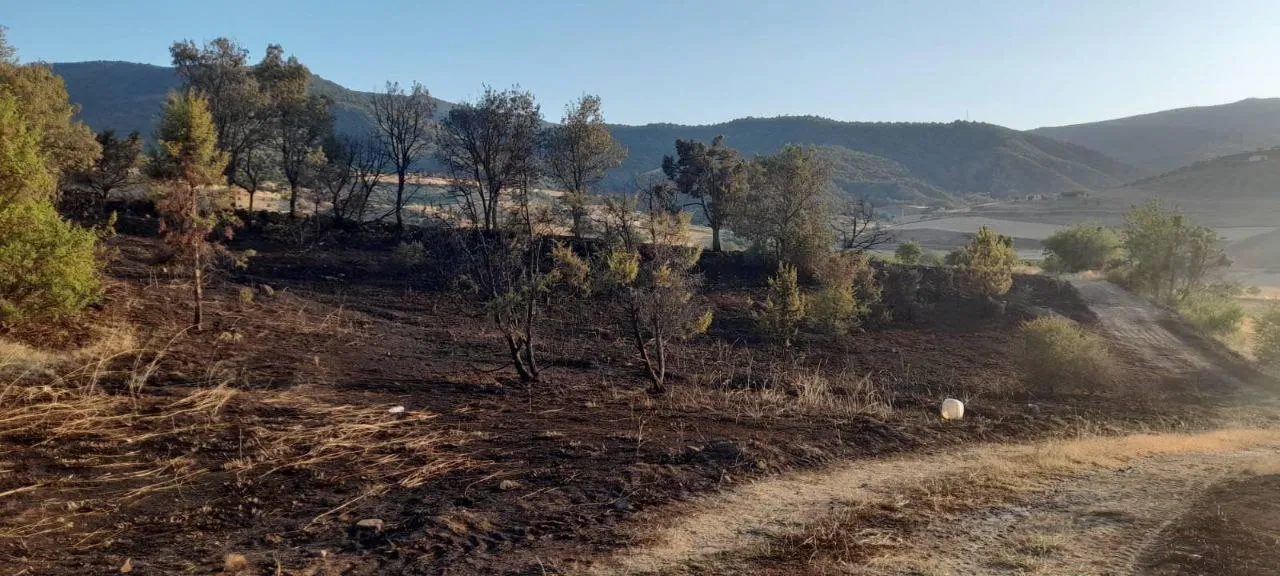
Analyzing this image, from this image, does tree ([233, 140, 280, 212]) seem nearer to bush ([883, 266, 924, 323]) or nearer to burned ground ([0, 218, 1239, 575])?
burned ground ([0, 218, 1239, 575])

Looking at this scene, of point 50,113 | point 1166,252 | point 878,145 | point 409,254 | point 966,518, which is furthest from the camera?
point 878,145

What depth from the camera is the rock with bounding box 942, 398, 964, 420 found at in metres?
13.5

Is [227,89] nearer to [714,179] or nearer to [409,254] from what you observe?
[409,254]

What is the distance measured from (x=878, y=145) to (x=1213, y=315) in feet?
486

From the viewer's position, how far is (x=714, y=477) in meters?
8.66

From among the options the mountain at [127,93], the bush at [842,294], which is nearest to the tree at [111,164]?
the bush at [842,294]

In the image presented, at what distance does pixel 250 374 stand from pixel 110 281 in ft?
21.1

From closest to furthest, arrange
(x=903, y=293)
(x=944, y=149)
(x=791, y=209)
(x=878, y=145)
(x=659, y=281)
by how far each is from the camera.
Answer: (x=659, y=281)
(x=903, y=293)
(x=791, y=209)
(x=944, y=149)
(x=878, y=145)

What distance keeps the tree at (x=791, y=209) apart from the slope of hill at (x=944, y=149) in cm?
11520

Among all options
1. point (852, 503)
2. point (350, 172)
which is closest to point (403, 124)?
point (350, 172)

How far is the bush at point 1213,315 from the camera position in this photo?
26.7 meters

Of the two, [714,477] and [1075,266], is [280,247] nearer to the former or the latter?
[714,477]

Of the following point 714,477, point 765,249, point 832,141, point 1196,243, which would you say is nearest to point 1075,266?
point 1196,243

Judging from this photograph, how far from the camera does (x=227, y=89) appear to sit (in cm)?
2730
